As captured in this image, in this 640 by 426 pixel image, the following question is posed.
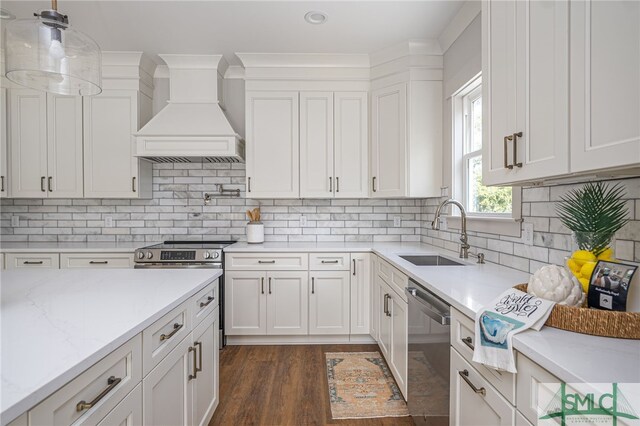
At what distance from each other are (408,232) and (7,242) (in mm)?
4428

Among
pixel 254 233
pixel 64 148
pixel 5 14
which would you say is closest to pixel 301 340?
pixel 254 233

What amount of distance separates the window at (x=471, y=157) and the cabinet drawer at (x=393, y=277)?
79cm

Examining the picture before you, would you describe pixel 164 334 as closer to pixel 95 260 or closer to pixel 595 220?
pixel 595 220

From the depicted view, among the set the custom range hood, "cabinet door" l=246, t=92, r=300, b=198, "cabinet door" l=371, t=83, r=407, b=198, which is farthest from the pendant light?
"cabinet door" l=371, t=83, r=407, b=198

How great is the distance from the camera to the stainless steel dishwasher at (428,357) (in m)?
1.39

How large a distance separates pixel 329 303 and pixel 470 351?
185cm

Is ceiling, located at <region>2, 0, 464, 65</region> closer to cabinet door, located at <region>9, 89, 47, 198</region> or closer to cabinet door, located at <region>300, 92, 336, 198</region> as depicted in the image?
cabinet door, located at <region>300, 92, 336, 198</region>

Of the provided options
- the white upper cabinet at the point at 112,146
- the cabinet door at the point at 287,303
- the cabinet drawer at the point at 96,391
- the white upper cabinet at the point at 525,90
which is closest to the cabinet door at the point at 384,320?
the cabinet door at the point at 287,303

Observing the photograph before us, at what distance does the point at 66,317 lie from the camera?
991mm

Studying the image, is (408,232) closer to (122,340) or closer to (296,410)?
(296,410)

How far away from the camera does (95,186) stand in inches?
125

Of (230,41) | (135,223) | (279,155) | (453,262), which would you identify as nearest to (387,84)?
(279,155)

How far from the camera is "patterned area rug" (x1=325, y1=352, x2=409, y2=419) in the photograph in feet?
6.53

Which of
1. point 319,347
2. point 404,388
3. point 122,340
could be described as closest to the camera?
point 122,340
